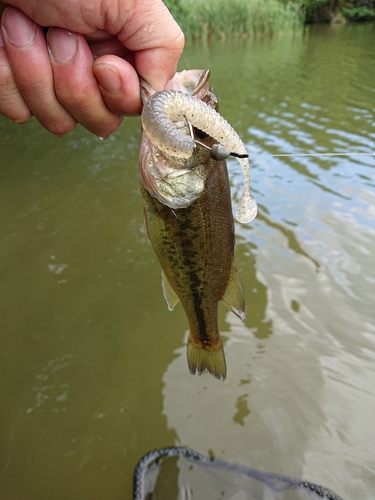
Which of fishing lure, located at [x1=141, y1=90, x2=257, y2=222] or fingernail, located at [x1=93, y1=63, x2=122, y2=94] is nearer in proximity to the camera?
fishing lure, located at [x1=141, y1=90, x2=257, y2=222]

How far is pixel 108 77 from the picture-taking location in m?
1.56

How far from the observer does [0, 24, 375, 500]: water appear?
2807mm

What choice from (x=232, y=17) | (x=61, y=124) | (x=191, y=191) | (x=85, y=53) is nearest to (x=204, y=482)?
(x=191, y=191)

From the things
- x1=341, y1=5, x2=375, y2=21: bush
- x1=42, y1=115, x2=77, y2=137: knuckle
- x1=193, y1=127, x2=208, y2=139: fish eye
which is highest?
x1=193, y1=127, x2=208, y2=139: fish eye

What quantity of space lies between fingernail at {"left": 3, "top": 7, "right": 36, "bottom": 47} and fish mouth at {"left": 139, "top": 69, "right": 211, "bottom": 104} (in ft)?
1.50

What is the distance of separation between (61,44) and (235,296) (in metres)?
1.38

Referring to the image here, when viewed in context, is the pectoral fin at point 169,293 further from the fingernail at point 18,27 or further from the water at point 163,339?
the water at point 163,339

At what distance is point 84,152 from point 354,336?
5986 mm

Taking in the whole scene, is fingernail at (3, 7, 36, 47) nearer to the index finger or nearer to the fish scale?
the index finger

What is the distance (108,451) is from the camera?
285cm

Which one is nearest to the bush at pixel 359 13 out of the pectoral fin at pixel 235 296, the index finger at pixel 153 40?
the index finger at pixel 153 40

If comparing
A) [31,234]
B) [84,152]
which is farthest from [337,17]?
[31,234]

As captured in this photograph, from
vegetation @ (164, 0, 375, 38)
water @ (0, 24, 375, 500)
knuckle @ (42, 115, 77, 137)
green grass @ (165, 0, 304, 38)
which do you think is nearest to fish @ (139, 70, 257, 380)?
knuckle @ (42, 115, 77, 137)

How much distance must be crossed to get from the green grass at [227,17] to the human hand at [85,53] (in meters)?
20.6
